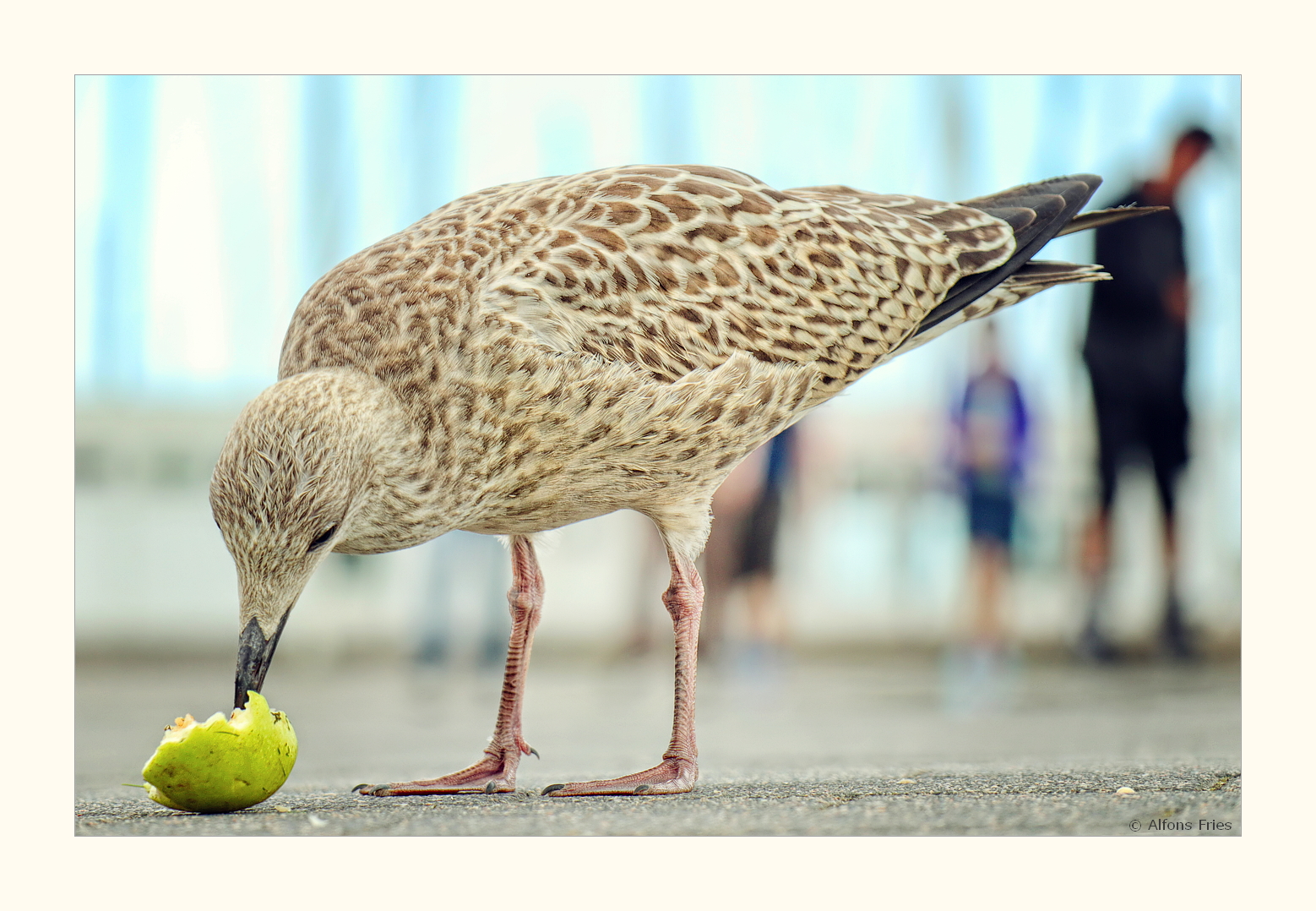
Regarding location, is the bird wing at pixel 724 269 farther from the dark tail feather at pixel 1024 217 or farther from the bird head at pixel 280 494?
the bird head at pixel 280 494

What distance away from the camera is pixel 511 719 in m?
4.62

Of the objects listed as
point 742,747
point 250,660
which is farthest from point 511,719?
point 742,747

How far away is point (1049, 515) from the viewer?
26.3ft

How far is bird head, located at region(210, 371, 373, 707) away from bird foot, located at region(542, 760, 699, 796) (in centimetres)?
102

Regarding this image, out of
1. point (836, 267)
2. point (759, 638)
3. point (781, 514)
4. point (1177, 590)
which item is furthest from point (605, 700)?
point (836, 267)

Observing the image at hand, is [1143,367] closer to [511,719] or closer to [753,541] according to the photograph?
[753,541]

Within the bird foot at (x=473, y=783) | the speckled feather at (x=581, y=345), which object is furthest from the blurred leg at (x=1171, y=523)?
the bird foot at (x=473, y=783)

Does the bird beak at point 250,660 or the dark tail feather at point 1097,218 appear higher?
the dark tail feather at point 1097,218

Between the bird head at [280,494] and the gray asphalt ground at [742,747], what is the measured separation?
61 cm

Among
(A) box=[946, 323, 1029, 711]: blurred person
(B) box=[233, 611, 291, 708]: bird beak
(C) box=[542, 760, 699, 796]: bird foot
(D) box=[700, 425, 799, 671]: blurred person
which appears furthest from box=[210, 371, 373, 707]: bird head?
(A) box=[946, 323, 1029, 711]: blurred person

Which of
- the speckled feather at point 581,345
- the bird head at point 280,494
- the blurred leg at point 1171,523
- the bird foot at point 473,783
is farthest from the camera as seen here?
the blurred leg at point 1171,523

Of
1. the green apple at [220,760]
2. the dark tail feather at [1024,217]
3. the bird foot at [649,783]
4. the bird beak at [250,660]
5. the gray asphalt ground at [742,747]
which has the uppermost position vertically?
the dark tail feather at [1024,217]

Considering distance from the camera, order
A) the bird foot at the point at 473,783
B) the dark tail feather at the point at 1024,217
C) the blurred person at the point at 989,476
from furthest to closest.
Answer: the blurred person at the point at 989,476, the dark tail feather at the point at 1024,217, the bird foot at the point at 473,783

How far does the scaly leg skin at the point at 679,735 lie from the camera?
167 inches
